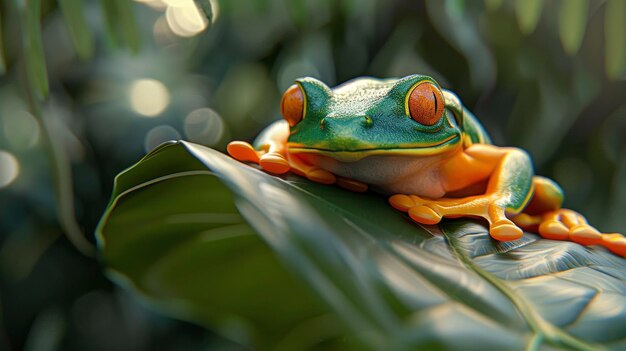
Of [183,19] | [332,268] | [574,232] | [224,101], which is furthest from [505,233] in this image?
[183,19]

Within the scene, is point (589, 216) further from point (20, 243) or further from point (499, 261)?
point (20, 243)

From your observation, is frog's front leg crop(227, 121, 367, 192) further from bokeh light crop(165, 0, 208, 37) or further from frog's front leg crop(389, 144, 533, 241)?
bokeh light crop(165, 0, 208, 37)

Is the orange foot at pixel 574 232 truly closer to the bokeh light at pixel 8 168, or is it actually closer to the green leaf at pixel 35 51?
the green leaf at pixel 35 51

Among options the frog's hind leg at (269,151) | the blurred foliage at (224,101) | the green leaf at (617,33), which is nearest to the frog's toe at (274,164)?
the frog's hind leg at (269,151)

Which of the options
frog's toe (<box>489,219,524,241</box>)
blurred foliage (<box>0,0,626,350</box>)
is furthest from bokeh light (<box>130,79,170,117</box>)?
frog's toe (<box>489,219,524,241</box>)

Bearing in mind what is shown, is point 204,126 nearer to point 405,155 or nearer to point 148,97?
point 148,97

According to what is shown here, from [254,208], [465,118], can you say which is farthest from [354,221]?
[465,118]

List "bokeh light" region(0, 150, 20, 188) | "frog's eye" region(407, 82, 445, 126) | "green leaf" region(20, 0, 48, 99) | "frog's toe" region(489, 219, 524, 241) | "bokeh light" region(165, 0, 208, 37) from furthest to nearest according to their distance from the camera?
"bokeh light" region(165, 0, 208, 37) → "bokeh light" region(0, 150, 20, 188) → "green leaf" region(20, 0, 48, 99) → "frog's eye" region(407, 82, 445, 126) → "frog's toe" region(489, 219, 524, 241)
